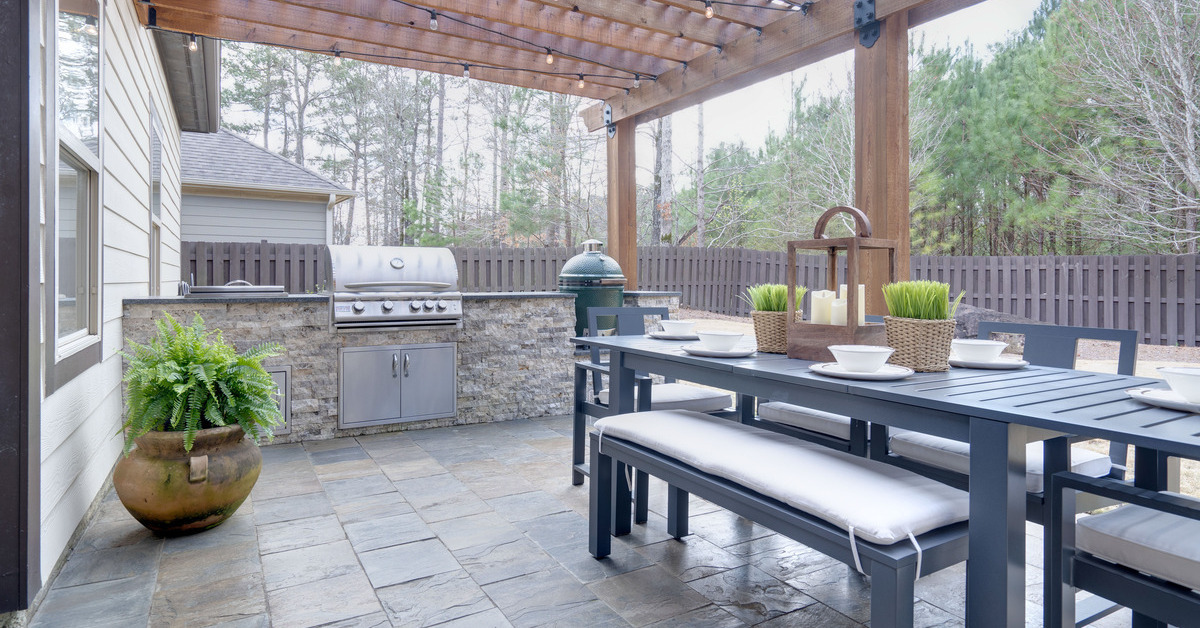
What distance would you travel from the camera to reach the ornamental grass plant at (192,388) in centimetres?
264

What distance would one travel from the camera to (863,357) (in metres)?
1.90

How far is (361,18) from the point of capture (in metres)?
4.51

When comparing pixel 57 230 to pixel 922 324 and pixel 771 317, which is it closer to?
pixel 771 317

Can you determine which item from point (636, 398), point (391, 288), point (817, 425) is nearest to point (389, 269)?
point (391, 288)

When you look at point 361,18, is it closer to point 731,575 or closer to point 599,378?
point 599,378

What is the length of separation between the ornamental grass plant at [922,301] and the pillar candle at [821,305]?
0.76ft

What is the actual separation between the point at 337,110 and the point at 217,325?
40.7 ft

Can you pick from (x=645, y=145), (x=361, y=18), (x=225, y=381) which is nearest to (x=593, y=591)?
(x=225, y=381)

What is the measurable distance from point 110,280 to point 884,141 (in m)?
4.09

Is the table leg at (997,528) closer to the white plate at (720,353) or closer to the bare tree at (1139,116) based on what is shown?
the white plate at (720,353)

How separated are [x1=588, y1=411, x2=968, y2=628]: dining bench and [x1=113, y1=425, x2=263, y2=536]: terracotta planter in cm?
153

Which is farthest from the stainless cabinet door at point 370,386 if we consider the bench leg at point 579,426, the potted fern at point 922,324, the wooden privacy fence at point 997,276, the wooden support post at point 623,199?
the wooden privacy fence at point 997,276

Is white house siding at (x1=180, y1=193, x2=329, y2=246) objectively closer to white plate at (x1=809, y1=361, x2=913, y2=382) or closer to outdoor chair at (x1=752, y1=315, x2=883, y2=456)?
outdoor chair at (x1=752, y1=315, x2=883, y2=456)

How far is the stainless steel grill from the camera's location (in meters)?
4.33
